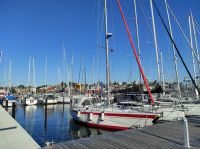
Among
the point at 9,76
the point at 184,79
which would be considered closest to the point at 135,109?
the point at 184,79

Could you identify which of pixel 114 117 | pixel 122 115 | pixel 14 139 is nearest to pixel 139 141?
pixel 14 139

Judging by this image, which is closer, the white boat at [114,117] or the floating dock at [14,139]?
the floating dock at [14,139]

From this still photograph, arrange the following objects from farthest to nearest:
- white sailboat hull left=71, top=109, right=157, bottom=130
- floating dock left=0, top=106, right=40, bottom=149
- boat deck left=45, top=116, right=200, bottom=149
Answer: white sailboat hull left=71, top=109, right=157, bottom=130, floating dock left=0, top=106, right=40, bottom=149, boat deck left=45, top=116, right=200, bottom=149

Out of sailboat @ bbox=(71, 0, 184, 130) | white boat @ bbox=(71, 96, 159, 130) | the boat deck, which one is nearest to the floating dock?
the boat deck

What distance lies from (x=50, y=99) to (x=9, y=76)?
17311 millimetres

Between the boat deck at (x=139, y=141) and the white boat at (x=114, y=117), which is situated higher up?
the boat deck at (x=139, y=141)

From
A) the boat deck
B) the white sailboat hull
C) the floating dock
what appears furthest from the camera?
the white sailboat hull

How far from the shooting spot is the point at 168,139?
9844mm

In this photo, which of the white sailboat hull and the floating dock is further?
the white sailboat hull

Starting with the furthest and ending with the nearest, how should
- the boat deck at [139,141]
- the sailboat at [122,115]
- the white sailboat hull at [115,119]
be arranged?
the white sailboat hull at [115,119], the sailboat at [122,115], the boat deck at [139,141]

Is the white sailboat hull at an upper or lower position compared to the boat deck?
lower

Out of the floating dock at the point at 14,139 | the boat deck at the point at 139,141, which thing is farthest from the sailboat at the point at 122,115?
the floating dock at the point at 14,139

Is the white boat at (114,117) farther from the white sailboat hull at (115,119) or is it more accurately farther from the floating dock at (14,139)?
the floating dock at (14,139)

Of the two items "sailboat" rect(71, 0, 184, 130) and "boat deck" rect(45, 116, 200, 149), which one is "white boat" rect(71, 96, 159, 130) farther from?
"boat deck" rect(45, 116, 200, 149)
